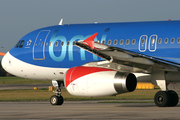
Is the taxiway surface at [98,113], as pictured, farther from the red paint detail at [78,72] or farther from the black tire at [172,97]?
the red paint detail at [78,72]

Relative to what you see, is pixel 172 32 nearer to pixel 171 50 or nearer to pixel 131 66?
pixel 171 50

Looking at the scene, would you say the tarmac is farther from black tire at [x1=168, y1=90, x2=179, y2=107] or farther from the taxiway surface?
black tire at [x1=168, y1=90, x2=179, y2=107]

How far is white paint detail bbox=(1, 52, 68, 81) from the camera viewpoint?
86.8ft

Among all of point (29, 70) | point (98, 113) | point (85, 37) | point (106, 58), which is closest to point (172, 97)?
point (106, 58)

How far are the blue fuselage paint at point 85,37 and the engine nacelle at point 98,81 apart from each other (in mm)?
2023

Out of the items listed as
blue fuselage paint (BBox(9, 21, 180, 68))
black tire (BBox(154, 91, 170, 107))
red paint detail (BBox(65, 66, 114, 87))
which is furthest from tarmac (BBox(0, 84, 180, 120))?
blue fuselage paint (BBox(9, 21, 180, 68))

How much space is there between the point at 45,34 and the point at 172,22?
863cm

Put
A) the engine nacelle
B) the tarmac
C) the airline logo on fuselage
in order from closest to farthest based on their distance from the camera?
1. the tarmac
2. the engine nacelle
3. the airline logo on fuselage

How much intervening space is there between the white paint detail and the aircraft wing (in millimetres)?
5474

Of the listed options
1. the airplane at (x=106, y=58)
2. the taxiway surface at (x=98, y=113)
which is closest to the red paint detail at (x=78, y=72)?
the airplane at (x=106, y=58)

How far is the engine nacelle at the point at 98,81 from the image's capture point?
21.2 m

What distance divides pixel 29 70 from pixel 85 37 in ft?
15.0

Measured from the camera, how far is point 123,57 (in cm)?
2041

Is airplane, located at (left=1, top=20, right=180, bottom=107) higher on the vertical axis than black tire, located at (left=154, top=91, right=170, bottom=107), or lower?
higher
